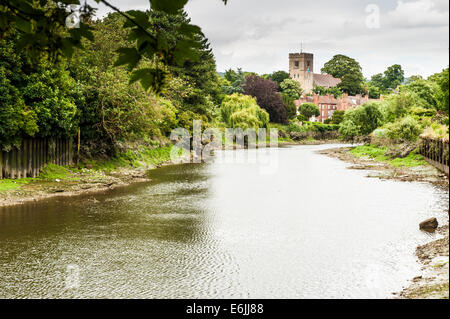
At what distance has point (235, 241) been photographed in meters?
15.5

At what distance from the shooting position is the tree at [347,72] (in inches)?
5039

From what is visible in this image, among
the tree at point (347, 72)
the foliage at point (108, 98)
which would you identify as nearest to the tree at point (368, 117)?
the foliage at point (108, 98)

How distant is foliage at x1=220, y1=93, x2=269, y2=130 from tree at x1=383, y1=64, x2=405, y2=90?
85212mm

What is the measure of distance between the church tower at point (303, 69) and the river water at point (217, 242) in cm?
12454

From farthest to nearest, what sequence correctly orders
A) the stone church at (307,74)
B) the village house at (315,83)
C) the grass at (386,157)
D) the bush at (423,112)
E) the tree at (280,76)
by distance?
1. the stone church at (307,74)
2. the tree at (280,76)
3. the village house at (315,83)
4. the bush at (423,112)
5. the grass at (386,157)

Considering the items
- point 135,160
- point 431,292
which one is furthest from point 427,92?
point 431,292

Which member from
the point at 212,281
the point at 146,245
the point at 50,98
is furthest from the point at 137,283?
the point at 50,98

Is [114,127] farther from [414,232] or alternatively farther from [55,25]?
[55,25]

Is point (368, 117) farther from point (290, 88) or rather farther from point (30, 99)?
point (290, 88)

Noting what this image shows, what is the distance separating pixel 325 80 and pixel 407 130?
108416 millimetres

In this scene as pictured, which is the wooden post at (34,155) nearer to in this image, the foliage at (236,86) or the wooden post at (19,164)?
the wooden post at (19,164)

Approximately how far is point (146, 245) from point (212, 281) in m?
3.85

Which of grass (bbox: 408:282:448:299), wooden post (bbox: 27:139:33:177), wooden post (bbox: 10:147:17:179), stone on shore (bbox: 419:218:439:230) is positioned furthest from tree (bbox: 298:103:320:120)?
grass (bbox: 408:282:448:299)

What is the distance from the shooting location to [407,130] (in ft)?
138
